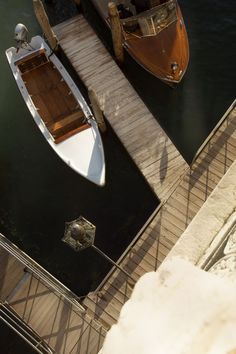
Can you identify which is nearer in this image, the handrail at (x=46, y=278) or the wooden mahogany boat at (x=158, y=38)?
the handrail at (x=46, y=278)

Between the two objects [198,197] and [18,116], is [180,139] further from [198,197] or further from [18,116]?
[18,116]

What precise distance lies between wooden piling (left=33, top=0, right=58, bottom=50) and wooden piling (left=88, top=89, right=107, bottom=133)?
4.41m

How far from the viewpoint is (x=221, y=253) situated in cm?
646

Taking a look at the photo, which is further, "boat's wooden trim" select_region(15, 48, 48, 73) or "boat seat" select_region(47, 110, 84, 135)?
"boat's wooden trim" select_region(15, 48, 48, 73)

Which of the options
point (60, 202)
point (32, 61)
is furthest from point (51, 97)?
point (60, 202)

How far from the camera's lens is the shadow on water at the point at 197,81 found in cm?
1609

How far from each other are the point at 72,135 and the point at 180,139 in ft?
15.2

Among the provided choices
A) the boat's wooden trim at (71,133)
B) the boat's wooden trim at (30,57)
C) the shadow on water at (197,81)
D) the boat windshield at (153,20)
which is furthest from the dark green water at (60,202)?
the boat windshield at (153,20)

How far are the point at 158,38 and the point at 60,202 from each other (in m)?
7.88

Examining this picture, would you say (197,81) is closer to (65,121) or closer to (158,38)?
(158,38)

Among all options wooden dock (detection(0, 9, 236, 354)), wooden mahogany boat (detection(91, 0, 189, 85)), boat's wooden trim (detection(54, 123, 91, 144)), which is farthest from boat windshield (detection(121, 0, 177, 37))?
boat's wooden trim (detection(54, 123, 91, 144))

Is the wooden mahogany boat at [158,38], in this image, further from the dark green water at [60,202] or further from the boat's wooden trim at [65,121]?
the boat's wooden trim at [65,121]

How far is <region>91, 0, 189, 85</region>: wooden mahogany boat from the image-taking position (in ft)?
50.2

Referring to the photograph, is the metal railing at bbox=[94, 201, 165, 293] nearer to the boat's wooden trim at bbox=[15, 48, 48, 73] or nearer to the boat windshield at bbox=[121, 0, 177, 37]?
the boat windshield at bbox=[121, 0, 177, 37]
